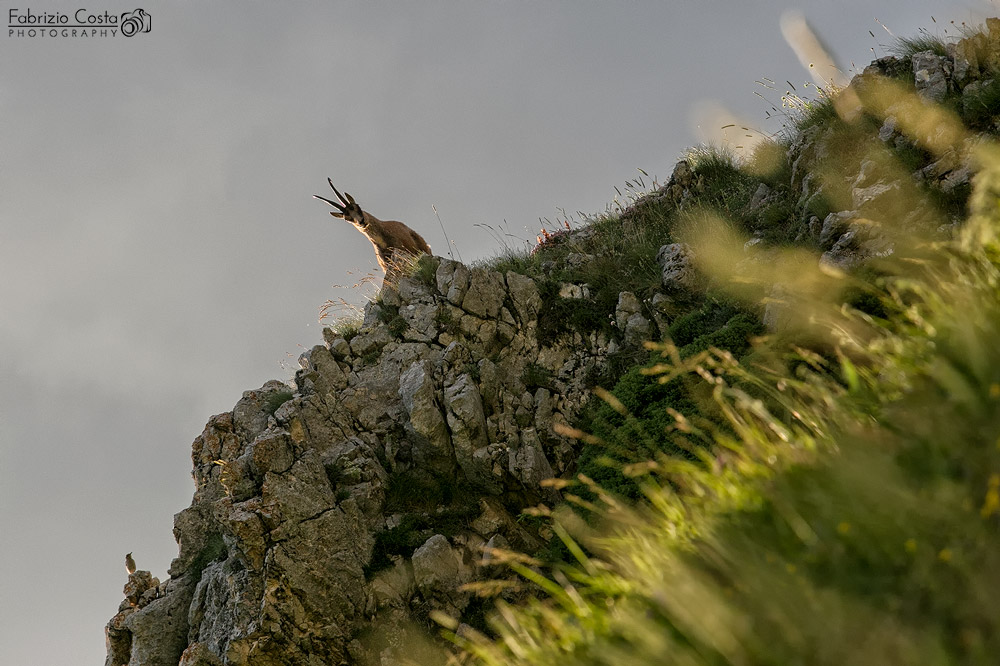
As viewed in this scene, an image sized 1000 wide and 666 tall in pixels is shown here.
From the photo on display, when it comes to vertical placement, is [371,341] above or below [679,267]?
above

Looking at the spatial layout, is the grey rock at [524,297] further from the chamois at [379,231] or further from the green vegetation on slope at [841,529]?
the green vegetation on slope at [841,529]

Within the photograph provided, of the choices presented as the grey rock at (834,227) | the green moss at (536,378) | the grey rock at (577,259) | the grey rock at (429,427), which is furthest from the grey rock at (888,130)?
the grey rock at (429,427)

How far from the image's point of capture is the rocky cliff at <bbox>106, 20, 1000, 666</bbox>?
10398mm

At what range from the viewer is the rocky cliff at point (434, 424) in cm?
1040

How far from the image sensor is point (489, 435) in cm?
1252

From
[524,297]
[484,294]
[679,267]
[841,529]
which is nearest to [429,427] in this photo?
[484,294]

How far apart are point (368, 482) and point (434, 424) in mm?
1573

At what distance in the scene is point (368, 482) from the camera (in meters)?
12.1

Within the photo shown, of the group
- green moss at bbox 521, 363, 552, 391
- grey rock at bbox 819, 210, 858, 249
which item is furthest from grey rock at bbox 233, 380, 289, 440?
grey rock at bbox 819, 210, 858, 249

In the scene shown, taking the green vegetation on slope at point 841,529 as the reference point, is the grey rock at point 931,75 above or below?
above

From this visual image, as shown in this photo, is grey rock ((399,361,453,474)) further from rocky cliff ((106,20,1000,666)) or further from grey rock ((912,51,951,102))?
grey rock ((912,51,951,102))

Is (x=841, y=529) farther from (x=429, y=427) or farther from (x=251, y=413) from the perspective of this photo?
(x=251, y=413)

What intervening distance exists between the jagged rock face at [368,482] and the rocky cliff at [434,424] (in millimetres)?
32

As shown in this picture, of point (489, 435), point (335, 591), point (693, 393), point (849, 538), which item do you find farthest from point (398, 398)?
point (849, 538)
